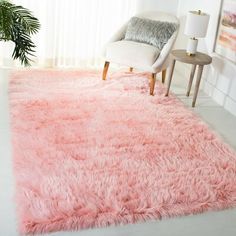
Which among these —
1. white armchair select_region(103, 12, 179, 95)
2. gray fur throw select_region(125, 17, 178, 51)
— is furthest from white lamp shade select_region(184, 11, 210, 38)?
gray fur throw select_region(125, 17, 178, 51)

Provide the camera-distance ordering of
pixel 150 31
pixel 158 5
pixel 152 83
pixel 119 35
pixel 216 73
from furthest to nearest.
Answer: pixel 158 5
pixel 119 35
pixel 150 31
pixel 216 73
pixel 152 83

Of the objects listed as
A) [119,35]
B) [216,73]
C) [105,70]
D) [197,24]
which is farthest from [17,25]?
[216,73]

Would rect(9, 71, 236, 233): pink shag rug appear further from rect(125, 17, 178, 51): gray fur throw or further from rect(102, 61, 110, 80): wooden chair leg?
rect(125, 17, 178, 51): gray fur throw

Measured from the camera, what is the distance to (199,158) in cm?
270

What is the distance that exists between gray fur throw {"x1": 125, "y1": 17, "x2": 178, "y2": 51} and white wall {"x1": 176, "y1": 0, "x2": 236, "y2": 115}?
1.24 ft

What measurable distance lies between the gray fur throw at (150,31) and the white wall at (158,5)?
46 centimetres

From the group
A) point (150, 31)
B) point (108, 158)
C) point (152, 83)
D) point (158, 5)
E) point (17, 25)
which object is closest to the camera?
point (108, 158)

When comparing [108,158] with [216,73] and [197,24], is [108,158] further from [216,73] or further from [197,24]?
[216,73]

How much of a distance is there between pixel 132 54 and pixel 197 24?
0.69 meters

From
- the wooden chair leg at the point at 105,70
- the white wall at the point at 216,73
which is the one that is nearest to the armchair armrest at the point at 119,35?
the wooden chair leg at the point at 105,70

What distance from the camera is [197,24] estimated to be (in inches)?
137

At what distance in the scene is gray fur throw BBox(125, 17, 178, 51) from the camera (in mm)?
3975

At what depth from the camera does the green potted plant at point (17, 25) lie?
9.98 feet

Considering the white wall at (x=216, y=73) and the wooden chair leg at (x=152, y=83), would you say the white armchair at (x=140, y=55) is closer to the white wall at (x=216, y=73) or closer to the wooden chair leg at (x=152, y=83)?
the wooden chair leg at (x=152, y=83)
